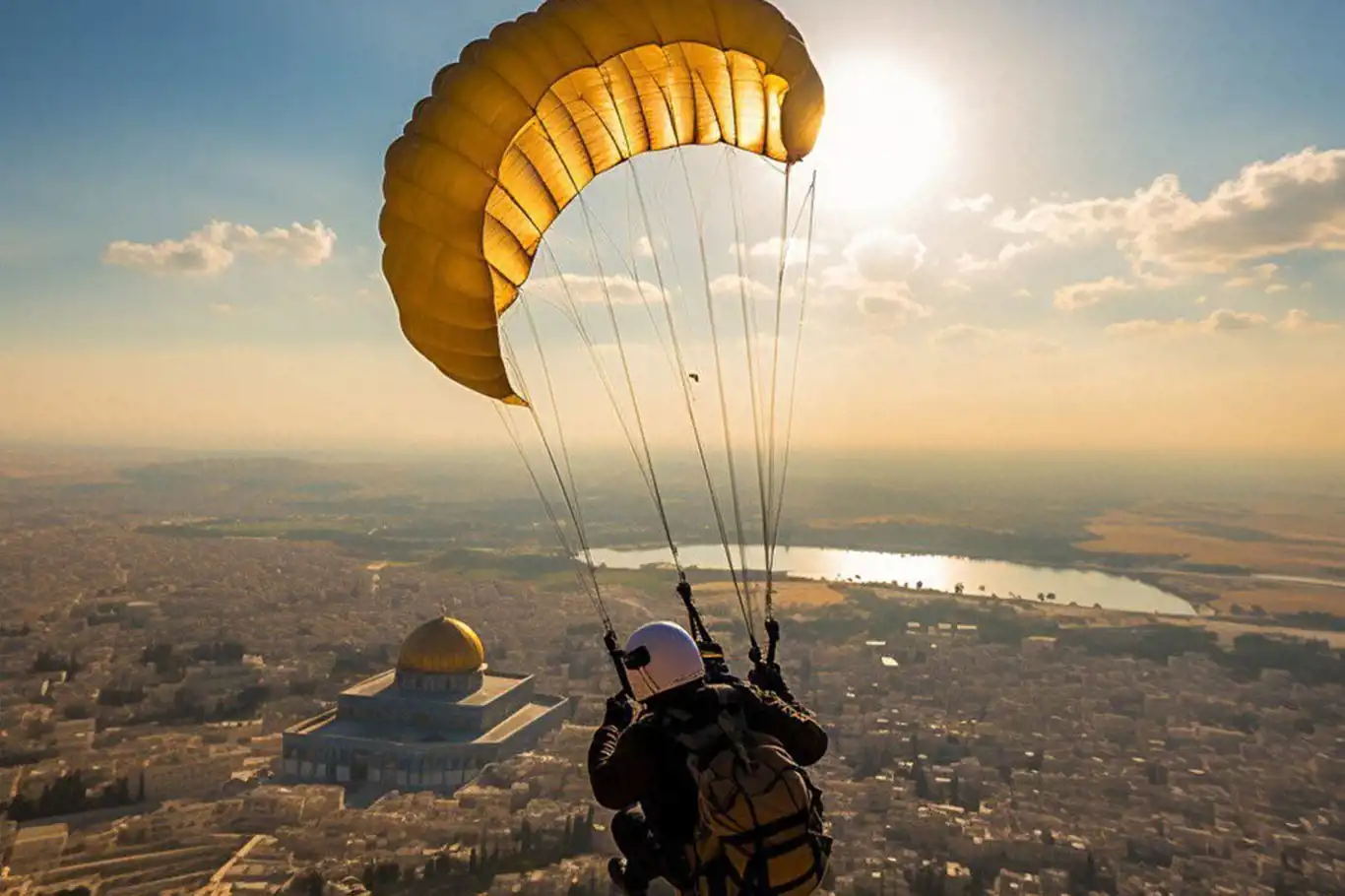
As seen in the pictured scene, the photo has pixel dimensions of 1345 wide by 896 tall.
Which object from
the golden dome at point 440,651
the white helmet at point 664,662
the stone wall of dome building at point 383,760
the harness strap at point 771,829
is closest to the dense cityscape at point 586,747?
the stone wall of dome building at point 383,760

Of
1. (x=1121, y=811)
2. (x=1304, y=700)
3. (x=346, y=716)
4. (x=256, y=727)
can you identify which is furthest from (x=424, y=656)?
(x=1304, y=700)

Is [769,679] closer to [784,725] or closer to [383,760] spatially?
[784,725]

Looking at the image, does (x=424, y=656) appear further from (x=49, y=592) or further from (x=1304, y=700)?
(x=49, y=592)

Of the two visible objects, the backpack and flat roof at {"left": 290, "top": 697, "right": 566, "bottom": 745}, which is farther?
flat roof at {"left": 290, "top": 697, "right": 566, "bottom": 745}

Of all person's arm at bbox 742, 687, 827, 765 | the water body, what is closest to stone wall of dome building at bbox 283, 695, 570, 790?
person's arm at bbox 742, 687, 827, 765

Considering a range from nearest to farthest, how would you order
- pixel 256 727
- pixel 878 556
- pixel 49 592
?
pixel 256 727
pixel 49 592
pixel 878 556

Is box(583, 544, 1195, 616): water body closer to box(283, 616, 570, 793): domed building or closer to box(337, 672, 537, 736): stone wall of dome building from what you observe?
box(283, 616, 570, 793): domed building
